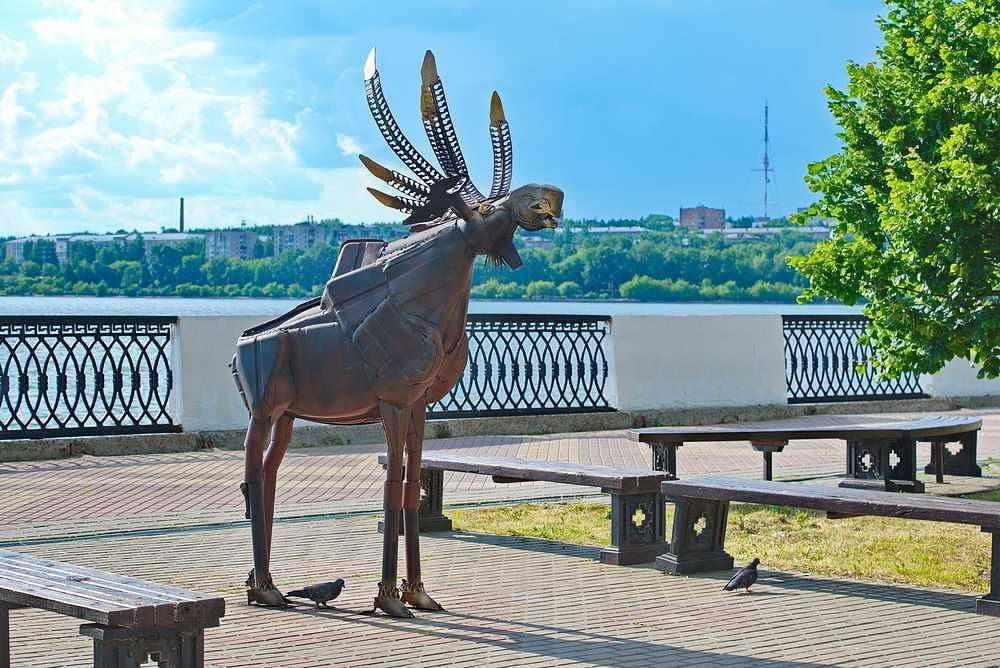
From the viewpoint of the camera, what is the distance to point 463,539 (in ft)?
31.0

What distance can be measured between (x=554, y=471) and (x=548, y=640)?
273 cm

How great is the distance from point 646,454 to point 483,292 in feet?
83.1

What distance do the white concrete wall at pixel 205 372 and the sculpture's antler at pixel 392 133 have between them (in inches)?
348

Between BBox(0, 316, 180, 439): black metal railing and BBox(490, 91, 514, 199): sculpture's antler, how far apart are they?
9.10 meters

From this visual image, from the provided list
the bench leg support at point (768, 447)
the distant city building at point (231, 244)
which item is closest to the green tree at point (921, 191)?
the bench leg support at point (768, 447)

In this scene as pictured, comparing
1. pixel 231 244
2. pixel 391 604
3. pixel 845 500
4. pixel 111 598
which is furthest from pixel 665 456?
pixel 231 244

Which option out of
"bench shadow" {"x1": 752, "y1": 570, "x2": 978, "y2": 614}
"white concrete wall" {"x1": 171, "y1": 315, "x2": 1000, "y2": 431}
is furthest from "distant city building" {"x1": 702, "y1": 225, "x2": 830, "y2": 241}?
"bench shadow" {"x1": 752, "y1": 570, "x2": 978, "y2": 614}

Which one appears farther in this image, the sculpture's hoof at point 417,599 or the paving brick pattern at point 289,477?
the paving brick pattern at point 289,477

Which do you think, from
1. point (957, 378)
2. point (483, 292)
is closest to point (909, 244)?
point (957, 378)

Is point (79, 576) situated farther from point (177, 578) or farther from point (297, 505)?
point (297, 505)

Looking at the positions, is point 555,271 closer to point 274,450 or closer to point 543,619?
point 274,450

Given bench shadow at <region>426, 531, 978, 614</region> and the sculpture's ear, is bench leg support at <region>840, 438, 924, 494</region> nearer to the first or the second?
bench shadow at <region>426, 531, 978, 614</region>

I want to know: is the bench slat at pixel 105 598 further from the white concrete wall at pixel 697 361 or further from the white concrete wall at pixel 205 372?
the white concrete wall at pixel 697 361

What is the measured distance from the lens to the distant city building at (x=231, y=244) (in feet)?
94.4
